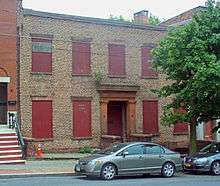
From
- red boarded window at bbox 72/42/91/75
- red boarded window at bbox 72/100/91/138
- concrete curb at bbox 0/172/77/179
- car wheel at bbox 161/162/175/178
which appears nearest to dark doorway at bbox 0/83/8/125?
red boarded window at bbox 72/100/91/138

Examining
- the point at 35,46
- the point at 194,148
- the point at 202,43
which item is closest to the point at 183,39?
the point at 202,43

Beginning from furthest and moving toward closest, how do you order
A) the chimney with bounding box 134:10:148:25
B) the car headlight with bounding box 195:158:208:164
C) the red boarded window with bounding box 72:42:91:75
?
the chimney with bounding box 134:10:148:25
the red boarded window with bounding box 72:42:91:75
the car headlight with bounding box 195:158:208:164

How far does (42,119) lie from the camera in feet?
98.2

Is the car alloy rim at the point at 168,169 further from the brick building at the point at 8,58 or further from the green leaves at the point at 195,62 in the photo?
the brick building at the point at 8,58

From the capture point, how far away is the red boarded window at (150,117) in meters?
34.0

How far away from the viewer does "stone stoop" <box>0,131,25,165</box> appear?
2428 centimetres

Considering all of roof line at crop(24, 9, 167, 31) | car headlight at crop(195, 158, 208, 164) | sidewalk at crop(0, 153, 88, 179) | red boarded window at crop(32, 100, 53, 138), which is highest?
roof line at crop(24, 9, 167, 31)

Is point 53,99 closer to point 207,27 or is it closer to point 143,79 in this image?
point 143,79

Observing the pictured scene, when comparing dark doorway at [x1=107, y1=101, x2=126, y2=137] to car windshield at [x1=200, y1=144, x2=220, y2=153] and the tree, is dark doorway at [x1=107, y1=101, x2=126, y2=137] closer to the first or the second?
the tree

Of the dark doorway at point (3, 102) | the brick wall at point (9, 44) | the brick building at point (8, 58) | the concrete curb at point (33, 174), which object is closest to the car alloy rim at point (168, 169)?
the concrete curb at point (33, 174)

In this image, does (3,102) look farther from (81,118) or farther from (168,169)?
(168,169)

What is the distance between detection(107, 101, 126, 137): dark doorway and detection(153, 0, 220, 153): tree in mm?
7631

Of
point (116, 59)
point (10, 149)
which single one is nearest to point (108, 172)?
point (10, 149)

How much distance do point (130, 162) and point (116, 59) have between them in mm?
13489
